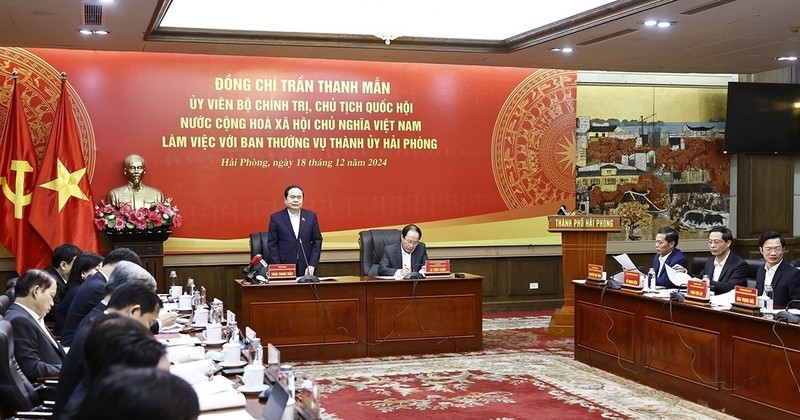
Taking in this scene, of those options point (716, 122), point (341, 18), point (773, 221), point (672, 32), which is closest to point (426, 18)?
point (341, 18)

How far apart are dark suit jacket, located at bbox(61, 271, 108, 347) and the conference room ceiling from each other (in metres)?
2.45

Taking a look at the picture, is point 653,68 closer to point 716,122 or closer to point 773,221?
Answer: point 716,122

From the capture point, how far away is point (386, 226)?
985cm

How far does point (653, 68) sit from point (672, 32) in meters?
2.37

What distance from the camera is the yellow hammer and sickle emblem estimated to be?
8.26 meters

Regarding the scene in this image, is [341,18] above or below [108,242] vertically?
above

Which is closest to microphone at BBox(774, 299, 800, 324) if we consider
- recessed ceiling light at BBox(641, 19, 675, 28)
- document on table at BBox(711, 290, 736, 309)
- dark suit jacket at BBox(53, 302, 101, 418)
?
document on table at BBox(711, 290, 736, 309)

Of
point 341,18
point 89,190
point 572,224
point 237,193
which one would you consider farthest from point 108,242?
point 572,224

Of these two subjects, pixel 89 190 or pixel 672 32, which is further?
pixel 89 190

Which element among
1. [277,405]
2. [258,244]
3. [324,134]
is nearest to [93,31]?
[258,244]

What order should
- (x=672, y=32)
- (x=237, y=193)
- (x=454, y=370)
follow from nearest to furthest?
1. (x=454, y=370)
2. (x=672, y=32)
3. (x=237, y=193)

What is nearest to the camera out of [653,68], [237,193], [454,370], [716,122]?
[454,370]

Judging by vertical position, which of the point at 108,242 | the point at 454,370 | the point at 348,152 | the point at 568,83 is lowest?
the point at 454,370

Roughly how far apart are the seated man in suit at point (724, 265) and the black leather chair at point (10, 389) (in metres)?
5.00
